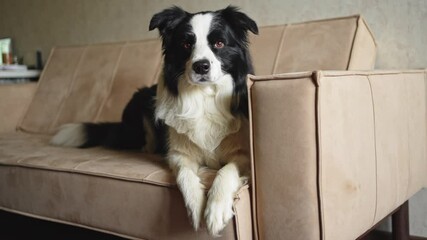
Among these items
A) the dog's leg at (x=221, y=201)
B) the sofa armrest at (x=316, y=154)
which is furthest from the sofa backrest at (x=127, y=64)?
the dog's leg at (x=221, y=201)

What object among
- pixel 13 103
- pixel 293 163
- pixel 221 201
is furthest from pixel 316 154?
pixel 13 103

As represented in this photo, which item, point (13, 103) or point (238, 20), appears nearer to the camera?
point (238, 20)

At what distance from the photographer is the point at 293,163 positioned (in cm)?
113

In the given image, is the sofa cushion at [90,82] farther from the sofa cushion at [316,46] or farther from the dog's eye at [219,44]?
the dog's eye at [219,44]

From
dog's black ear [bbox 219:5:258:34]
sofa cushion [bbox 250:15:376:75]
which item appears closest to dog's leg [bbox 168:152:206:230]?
dog's black ear [bbox 219:5:258:34]

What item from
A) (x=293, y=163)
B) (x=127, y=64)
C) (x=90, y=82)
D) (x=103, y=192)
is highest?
(x=127, y=64)

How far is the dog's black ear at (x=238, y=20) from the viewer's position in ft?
4.67

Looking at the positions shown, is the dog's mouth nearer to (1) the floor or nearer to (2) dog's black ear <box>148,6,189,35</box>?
(2) dog's black ear <box>148,6,189,35</box>

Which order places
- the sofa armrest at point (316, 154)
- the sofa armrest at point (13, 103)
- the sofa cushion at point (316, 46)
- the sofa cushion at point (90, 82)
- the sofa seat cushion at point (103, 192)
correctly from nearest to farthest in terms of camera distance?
the sofa armrest at point (316, 154)
the sofa seat cushion at point (103, 192)
the sofa cushion at point (316, 46)
the sofa cushion at point (90, 82)
the sofa armrest at point (13, 103)

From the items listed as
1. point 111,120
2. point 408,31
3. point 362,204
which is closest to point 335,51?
point 408,31

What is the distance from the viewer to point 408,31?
1859 millimetres

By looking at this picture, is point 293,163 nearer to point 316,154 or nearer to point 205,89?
point 316,154

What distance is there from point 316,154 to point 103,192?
77 centimetres

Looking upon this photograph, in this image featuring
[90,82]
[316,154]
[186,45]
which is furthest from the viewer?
[90,82]
